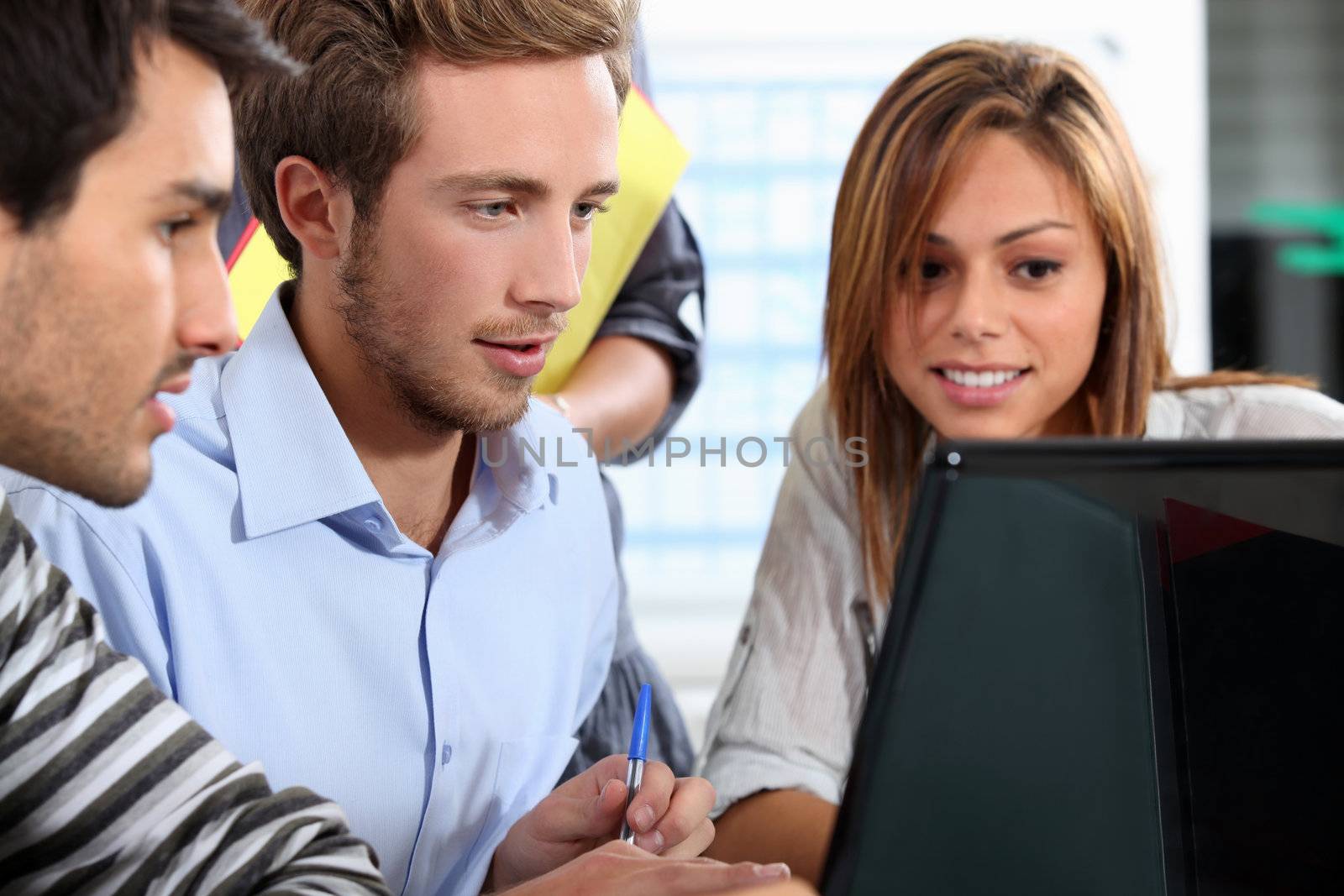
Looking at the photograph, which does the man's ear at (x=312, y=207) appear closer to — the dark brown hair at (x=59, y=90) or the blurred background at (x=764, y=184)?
the dark brown hair at (x=59, y=90)

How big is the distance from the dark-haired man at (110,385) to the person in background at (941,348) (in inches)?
19.6

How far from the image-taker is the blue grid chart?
1.92 metres

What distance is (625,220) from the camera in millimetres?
1167

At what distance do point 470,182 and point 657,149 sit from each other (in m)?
0.36

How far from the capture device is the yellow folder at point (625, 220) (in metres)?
1.15

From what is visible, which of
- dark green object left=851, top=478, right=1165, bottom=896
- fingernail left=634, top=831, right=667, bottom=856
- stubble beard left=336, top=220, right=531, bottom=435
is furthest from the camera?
stubble beard left=336, top=220, right=531, bottom=435

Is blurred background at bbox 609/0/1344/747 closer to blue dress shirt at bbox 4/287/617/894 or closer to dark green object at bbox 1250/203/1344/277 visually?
dark green object at bbox 1250/203/1344/277

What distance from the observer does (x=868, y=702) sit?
0.49m

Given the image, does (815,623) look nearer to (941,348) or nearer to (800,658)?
(800,658)

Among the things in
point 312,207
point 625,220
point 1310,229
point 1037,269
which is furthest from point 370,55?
point 1310,229

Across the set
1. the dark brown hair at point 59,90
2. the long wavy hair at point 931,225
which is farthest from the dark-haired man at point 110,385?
the long wavy hair at point 931,225

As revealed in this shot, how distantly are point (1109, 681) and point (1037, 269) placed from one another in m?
0.66

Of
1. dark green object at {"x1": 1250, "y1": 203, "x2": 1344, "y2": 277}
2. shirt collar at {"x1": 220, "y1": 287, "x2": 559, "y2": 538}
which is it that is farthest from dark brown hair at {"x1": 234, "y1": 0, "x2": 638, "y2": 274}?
dark green object at {"x1": 1250, "y1": 203, "x2": 1344, "y2": 277}

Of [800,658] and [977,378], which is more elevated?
[977,378]
